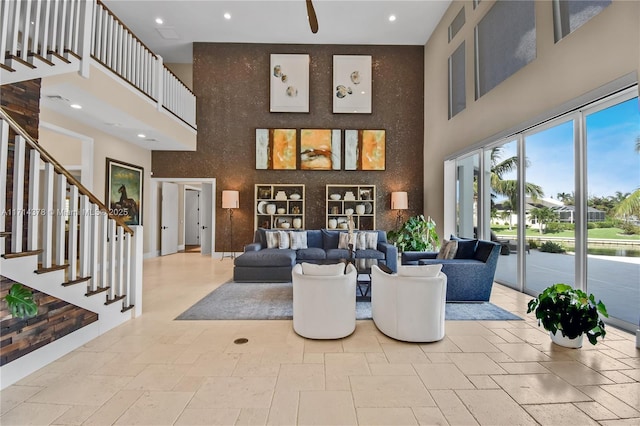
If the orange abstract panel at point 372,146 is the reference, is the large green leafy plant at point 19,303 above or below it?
below

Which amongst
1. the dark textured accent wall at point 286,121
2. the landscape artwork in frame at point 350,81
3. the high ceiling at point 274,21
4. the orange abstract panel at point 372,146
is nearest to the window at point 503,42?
the high ceiling at point 274,21

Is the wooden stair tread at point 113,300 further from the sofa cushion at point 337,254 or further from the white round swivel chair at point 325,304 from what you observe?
the sofa cushion at point 337,254

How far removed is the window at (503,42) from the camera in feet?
13.3

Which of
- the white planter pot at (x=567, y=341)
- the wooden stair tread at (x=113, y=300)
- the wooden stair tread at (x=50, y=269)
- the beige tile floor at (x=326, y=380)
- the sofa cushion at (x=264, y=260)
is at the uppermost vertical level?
the wooden stair tread at (x=50, y=269)

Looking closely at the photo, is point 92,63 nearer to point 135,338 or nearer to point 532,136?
point 135,338

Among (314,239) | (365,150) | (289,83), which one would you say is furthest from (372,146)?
(314,239)

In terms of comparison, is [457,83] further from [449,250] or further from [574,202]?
[449,250]

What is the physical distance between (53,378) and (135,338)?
0.70 m

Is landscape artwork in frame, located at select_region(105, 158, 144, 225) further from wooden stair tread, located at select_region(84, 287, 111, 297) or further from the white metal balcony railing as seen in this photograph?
wooden stair tread, located at select_region(84, 287, 111, 297)

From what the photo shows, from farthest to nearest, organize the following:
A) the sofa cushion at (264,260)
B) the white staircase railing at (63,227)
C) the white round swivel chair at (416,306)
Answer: the sofa cushion at (264,260), the white round swivel chair at (416,306), the white staircase railing at (63,227)

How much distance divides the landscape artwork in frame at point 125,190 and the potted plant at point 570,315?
281 inches

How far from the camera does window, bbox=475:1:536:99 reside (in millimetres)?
4066

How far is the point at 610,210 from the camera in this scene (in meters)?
3.19

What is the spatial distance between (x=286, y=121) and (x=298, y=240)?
3397 mm
